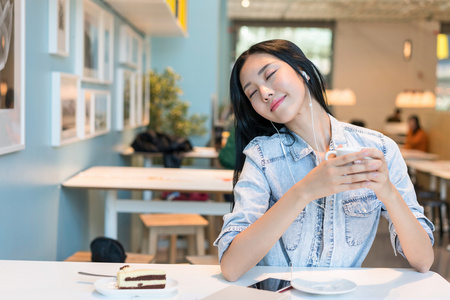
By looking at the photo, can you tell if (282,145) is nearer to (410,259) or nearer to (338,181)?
(338,181)

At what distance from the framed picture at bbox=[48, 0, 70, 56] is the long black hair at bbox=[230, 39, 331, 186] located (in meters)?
1.49

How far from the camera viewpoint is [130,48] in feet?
18.6

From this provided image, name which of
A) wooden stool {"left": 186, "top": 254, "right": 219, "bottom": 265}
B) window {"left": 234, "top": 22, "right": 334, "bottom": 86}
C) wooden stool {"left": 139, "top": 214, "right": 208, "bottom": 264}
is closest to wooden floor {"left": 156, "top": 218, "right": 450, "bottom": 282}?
wooden stool {"left": 139, "top": 214, "right": 208, "bottom": 264}

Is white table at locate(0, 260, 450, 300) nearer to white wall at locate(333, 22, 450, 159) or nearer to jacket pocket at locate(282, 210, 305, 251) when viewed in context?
jacket pocket at locate(282, 210, 305, 251)

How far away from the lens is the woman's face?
5.60 ft

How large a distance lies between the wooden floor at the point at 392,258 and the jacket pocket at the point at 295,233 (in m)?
3.78

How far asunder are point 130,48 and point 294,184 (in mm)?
4149

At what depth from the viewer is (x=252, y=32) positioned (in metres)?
17.8

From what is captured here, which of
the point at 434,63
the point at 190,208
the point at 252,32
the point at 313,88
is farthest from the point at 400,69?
the point at 313,88

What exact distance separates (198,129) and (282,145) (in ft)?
19.3

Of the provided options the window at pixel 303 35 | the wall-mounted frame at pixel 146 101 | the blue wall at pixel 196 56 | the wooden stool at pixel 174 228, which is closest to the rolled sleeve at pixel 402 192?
the wooden stool at pixel 174 228

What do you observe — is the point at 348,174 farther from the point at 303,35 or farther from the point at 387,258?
the point at 303,35

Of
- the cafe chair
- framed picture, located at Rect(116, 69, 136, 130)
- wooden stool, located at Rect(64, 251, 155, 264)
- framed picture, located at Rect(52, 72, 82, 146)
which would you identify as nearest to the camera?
framed picture, located at Rect(52, 72, 82, 146)

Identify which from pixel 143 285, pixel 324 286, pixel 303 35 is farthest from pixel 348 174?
pixel 303 35
